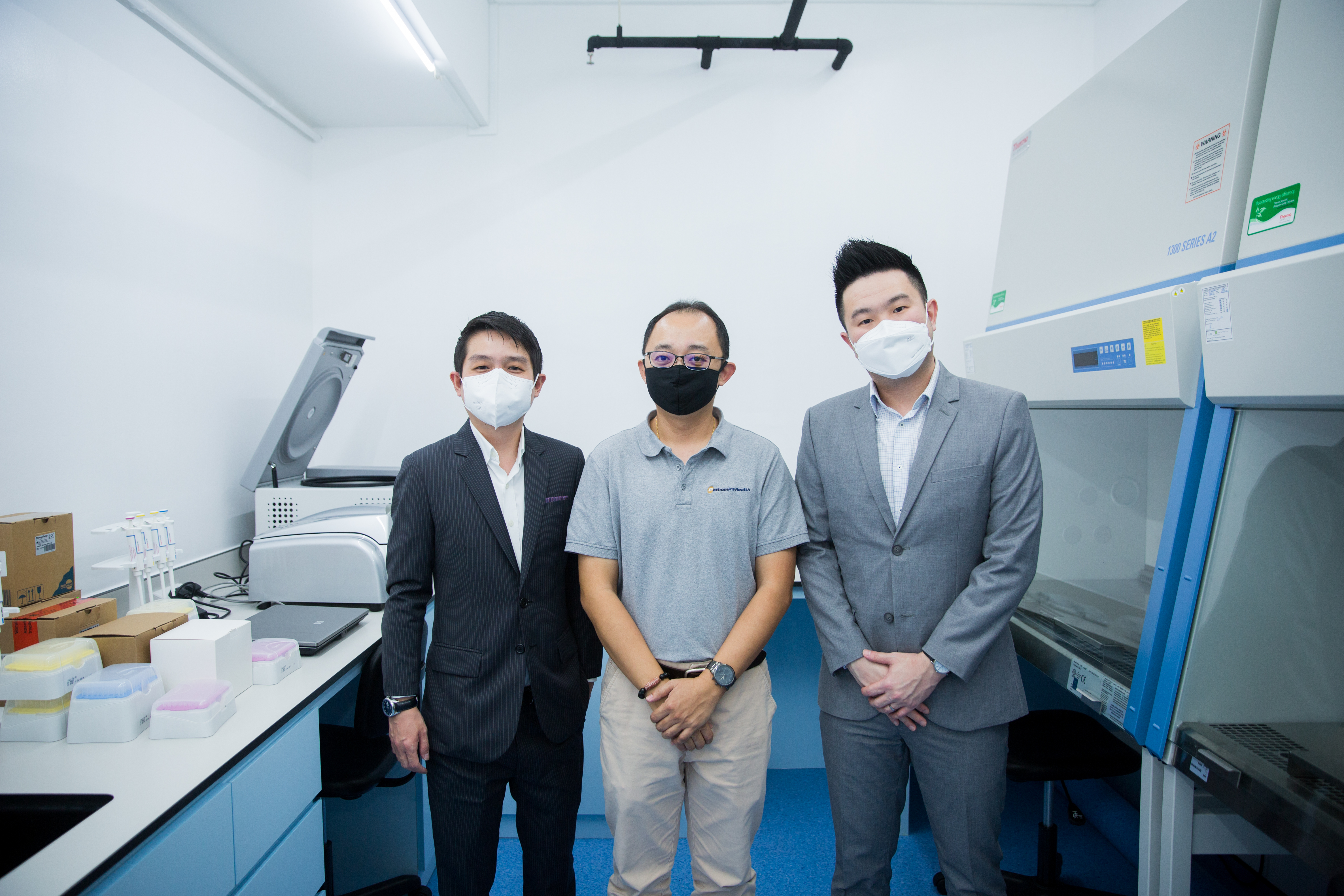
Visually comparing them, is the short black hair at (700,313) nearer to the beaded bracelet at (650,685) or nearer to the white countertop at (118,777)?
the beaded bracelet at (650,685)

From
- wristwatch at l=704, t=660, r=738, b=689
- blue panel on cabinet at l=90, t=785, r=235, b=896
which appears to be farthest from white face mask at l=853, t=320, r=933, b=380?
blue panel on cabinet at l=90, t=785, r=235, b=896

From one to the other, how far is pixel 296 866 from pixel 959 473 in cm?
165

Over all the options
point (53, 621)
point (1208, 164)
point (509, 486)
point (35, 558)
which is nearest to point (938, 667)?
point (509, 486)

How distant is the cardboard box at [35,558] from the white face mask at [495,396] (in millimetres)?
1014

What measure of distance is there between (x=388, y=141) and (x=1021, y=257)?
106 inches

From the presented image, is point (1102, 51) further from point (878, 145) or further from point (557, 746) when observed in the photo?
point (557, 746)

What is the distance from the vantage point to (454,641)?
4.32ft

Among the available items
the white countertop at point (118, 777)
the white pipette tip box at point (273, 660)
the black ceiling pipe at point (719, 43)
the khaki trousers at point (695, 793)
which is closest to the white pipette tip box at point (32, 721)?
the white countertop at point (118, 777)

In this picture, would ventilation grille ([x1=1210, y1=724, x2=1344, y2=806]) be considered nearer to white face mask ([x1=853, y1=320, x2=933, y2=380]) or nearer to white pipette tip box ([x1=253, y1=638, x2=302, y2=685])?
white face mask ([x1=853, y1=320, x2=933, y2=380])

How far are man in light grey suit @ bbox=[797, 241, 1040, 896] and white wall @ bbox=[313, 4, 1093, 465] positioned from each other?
1.36 m

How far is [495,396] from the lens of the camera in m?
1.37

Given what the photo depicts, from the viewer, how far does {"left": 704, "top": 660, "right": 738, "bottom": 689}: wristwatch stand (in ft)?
3.98

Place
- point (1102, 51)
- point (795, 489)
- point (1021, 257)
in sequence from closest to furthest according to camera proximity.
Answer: point (795, 489) < point (1021, 257) < point (1102, 51)

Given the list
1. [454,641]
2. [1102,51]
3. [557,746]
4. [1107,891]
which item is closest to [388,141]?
[454,641]
